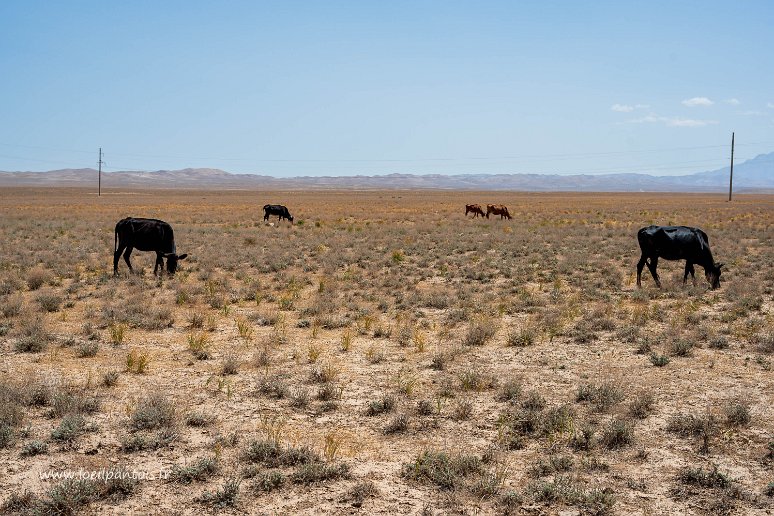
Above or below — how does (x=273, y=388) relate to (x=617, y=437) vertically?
below

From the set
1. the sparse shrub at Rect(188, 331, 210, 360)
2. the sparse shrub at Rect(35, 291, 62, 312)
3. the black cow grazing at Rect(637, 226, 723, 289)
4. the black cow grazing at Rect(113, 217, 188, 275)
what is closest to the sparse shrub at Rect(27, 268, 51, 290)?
the black cow grazing at Rect(113, 217, 188, 275)

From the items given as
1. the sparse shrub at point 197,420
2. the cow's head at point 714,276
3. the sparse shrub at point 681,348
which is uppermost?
the cow's head at point 714,276

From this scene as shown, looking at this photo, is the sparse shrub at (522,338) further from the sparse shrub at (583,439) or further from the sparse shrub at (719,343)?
the sparse shrub at (583,439)

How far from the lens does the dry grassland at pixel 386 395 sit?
17.4ft

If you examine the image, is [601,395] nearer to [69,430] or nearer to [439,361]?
[439,361]

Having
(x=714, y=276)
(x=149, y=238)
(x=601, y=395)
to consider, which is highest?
(x=149, y=238)

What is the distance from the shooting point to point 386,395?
7.60 meters

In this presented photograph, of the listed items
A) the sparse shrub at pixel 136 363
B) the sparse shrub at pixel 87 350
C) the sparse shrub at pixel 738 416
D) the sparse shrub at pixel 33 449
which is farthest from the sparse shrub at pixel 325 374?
the sparse shrub at pixel 738 416

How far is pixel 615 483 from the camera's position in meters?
5.48

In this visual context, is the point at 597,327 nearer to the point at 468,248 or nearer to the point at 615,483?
the point at 615,483

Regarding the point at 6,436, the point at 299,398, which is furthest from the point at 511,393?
the point at 6,436

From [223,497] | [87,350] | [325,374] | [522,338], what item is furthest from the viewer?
[522,338]

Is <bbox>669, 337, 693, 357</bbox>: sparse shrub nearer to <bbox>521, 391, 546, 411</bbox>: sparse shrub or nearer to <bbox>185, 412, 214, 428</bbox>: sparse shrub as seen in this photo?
<bbox>521, 391, 546, 411</bbox>: sparse shrub

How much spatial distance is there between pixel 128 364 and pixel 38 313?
5034mm
